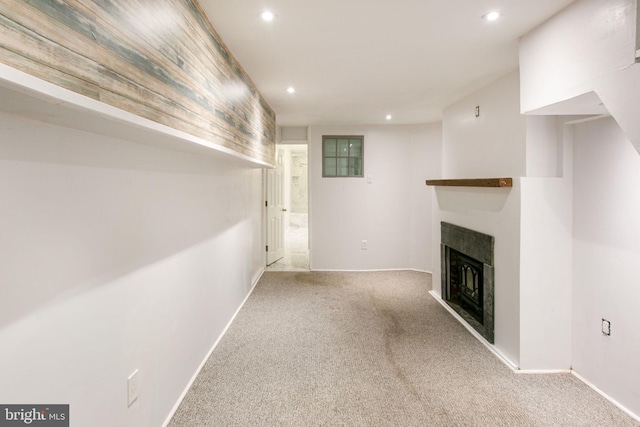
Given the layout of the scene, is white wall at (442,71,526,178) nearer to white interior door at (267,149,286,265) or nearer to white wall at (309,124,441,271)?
white wall at (309,124,441,271)

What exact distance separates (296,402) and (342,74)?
2.57 m

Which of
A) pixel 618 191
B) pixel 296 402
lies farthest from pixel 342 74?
pixel 296 402

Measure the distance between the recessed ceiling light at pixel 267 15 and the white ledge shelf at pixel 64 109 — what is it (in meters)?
1.01

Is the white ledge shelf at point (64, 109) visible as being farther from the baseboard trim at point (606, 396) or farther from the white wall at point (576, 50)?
the baseboard trim at point (606, 396)

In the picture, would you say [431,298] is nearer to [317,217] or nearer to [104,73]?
[317,217]

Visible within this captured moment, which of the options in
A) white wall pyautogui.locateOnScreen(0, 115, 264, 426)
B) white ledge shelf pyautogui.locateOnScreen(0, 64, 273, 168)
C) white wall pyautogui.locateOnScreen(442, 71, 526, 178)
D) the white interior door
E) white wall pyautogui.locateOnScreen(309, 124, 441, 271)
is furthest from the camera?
the white interior door

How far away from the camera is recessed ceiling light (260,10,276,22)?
6.03 ft

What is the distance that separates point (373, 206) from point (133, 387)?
4259 millimetres

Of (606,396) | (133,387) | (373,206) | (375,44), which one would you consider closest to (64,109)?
(133,387)

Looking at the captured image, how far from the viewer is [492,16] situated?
6.13ft

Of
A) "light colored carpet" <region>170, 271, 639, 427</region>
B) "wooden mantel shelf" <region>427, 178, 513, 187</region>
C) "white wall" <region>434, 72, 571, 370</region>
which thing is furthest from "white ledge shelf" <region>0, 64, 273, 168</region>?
"white wall" <region>434, 72, 571, 370</region>

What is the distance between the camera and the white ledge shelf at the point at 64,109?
62cm

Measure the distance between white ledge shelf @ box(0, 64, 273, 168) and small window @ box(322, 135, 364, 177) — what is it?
159 inches

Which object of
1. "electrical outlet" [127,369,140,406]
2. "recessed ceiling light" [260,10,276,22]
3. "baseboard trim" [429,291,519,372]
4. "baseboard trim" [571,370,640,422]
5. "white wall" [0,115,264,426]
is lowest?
"baseboard trim" [571,370,640,422]
